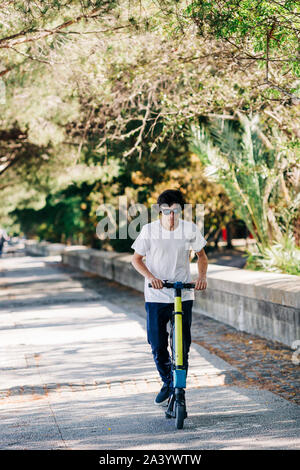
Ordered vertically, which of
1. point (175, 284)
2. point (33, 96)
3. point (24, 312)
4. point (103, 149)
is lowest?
point (24, 312)

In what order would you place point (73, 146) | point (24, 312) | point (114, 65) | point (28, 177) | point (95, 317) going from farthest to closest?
point (28, 177), point (73, 146), point (24, 312), point (95, 317), point (114, 65)

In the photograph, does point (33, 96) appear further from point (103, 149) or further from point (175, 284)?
point (175, 284)

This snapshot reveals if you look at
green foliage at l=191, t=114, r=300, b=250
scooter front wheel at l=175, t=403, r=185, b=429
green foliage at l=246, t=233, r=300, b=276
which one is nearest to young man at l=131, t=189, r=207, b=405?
scooter front wheel at l=175, t=403, r=185, b=429

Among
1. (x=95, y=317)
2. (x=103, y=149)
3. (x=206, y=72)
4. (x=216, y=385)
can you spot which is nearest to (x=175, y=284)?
(x=216, y=385)

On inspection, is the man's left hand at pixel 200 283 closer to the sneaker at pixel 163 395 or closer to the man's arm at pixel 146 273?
the man's arm at pixel 146 273

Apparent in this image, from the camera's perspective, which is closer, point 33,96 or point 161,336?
point 161,336

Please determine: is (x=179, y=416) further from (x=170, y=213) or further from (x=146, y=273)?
(x=170, y=213)

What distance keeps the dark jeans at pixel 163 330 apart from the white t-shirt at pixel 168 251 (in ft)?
0.22

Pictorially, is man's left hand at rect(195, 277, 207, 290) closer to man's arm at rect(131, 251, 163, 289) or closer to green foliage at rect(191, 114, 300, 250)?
man's arm at rect(131, 251, 163, 289)

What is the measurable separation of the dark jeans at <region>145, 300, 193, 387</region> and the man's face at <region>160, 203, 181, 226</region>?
0.67 m

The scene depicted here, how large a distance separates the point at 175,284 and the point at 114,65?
6646mm

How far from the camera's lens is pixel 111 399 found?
22.5 feet

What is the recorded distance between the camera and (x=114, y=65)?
11680 millimetres

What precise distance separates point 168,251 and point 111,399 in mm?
1692
